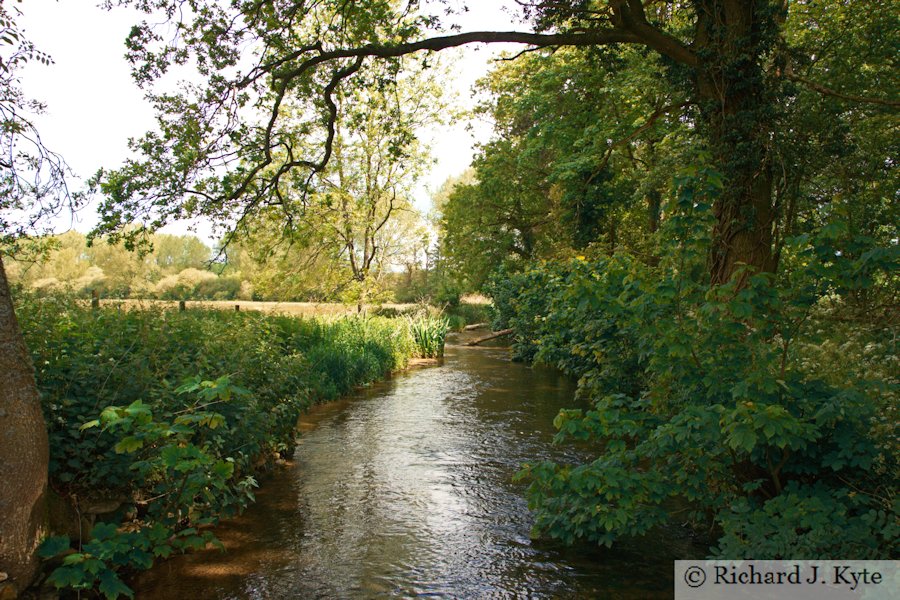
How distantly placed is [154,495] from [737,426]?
4.56 meters

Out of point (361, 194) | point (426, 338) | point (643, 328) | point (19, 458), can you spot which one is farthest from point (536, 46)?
point (361, 194)

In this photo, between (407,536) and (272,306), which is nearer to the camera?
(407,536)

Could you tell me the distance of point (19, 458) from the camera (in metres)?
3.67

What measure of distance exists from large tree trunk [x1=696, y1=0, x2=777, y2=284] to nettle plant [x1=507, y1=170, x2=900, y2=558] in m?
1.83

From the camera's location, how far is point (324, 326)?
48.5 feet

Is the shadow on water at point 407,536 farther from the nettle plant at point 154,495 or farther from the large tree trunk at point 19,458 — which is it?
the large tree trunk at point 19,458

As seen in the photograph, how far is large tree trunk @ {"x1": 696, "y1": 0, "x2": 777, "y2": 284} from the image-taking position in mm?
6477

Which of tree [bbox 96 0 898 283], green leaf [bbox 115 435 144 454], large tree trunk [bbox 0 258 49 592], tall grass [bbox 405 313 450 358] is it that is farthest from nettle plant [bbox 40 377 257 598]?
tall grass [bbox 405 313 450 358]

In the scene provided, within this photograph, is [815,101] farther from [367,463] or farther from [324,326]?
[324,326]

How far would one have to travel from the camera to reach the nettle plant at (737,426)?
365cm

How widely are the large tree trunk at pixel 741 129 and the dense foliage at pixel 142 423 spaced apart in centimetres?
536

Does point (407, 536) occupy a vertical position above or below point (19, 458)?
below

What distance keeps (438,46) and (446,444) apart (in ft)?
17.5

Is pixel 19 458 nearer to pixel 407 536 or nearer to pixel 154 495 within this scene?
pixel 154 495
